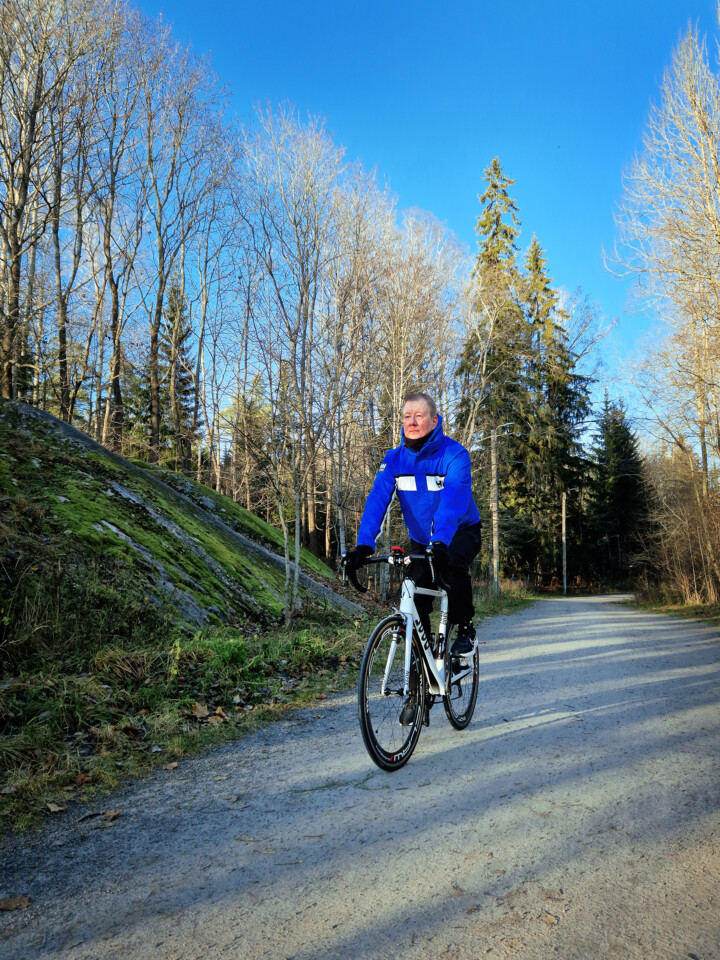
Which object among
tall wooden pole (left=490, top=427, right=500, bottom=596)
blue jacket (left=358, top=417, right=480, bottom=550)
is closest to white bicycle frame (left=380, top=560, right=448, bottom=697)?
blue jacket (left=358, top=417, right=480, bottom=550)

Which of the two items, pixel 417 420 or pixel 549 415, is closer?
pixel 417 420

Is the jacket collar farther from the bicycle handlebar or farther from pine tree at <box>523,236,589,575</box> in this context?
pine tree at <box>523,236,589,575</box>

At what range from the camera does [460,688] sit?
4.56 meters

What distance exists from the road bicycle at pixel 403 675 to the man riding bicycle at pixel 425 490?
0.49ft

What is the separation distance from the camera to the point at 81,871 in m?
2.54

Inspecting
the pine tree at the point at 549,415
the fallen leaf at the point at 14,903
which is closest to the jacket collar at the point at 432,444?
the fallen leaf at the point at 14,903

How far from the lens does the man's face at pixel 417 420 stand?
4.10m

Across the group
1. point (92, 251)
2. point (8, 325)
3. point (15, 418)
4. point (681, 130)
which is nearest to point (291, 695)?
point (15, 418)

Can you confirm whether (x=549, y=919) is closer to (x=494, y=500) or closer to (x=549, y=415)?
(x=494, y=500)

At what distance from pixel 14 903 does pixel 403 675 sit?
2.23 meters

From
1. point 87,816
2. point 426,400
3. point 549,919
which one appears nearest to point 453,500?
point 426,400

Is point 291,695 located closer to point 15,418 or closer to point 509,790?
point 509,790

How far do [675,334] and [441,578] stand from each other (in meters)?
15.0

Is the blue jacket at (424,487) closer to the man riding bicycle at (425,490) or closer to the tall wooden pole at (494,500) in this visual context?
the man riding bicycle at (425,490)
